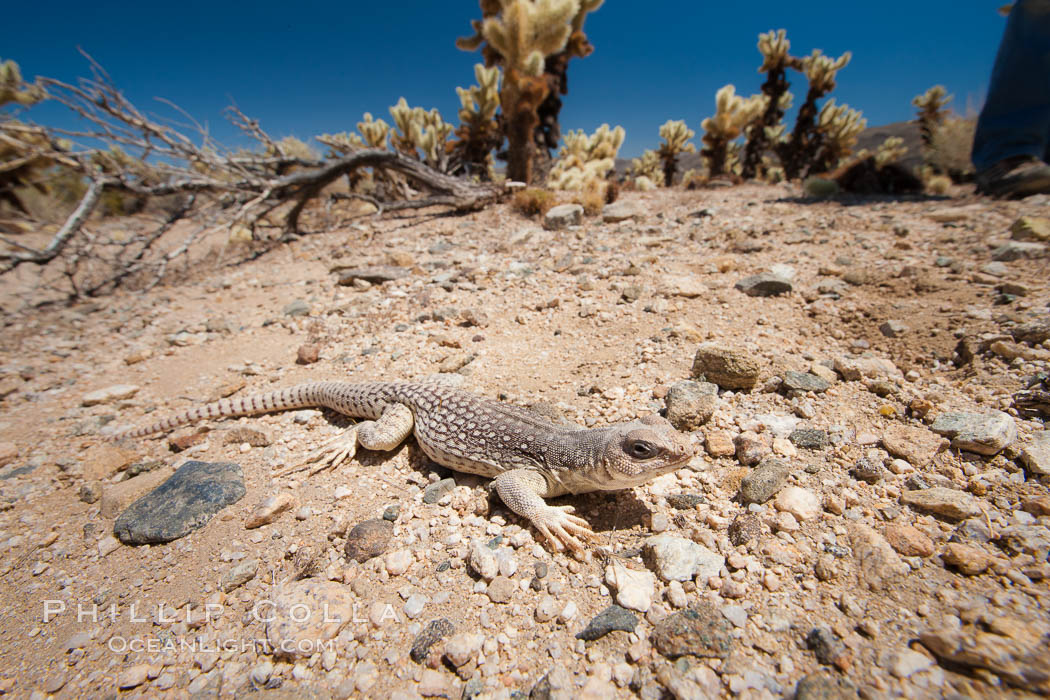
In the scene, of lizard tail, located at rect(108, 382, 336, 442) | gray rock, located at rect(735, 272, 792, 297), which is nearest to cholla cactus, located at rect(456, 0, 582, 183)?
gray rock, located at rect(735, 272, 792, 297)

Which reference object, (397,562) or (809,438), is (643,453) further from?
(397,562)

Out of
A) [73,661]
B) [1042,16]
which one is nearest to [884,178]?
[1042,16]

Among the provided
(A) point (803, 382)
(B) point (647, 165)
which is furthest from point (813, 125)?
(A) point (803, 382)

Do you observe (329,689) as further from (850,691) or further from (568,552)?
(850,691)

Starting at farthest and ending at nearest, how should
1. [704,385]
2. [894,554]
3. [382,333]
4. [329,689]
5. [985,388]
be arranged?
1. [382,333]
2. [704,385]
3. [985,388]
4. [894,554]
5. [329,689]

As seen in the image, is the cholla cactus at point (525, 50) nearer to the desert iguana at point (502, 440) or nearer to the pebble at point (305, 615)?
the desert iguana at point (502, 440)
